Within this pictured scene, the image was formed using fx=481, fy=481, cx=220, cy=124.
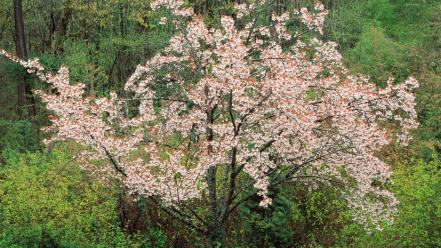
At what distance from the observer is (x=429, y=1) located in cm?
2856

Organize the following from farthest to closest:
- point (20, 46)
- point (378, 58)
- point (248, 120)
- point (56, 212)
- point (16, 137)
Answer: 1. point (378, 58)
2. point (20, 46)
3. point (16, 137)
4. point (56, 212)
5. point (248, 120)

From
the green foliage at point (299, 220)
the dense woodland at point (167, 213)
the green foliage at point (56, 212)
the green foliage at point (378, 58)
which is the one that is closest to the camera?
the dense woodland at point (167, 213)

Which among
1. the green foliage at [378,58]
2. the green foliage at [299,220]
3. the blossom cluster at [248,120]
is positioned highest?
the blossom cluster at [248,120]

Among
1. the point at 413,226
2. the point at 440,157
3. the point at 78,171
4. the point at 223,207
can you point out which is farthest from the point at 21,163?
the point at 440,157

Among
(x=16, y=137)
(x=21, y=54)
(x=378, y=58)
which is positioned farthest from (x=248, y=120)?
(x=21, y=54)

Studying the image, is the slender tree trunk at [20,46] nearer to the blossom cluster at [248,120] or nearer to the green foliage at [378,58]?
the blossom cluster at [248,120]

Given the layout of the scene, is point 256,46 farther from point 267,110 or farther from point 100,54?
point 100,54

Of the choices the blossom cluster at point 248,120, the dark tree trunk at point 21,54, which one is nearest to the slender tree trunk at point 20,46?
the dark tree trunk at point 21,54

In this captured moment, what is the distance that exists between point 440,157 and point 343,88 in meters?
5.39

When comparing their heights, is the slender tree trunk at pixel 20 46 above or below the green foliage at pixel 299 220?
above

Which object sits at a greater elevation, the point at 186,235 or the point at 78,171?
the point at 78,171

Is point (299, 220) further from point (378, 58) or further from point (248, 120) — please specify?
point (378, 58)

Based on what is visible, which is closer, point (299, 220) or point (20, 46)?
point (299, 220)

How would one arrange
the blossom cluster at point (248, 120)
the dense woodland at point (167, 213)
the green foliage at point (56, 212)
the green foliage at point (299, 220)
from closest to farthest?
the blossom cluster at point (248, 120), the dense woodland at point (167, 213), the green foliage at point (56, 212), the green foliage at point (299, 220)
